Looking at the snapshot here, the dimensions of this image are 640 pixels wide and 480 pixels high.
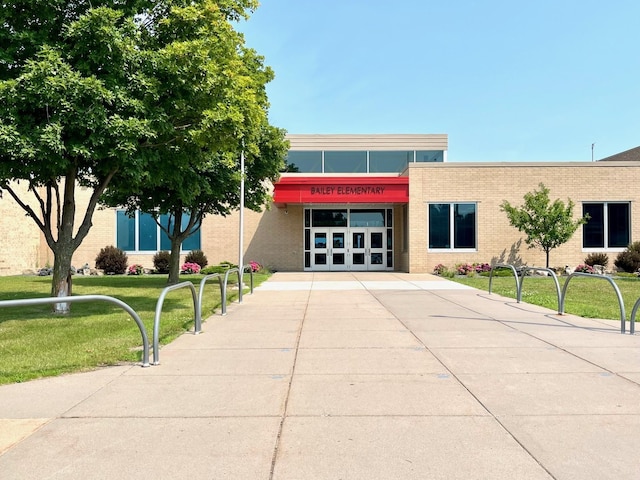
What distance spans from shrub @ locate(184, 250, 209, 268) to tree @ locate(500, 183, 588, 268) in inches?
591

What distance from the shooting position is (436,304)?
12.3 m

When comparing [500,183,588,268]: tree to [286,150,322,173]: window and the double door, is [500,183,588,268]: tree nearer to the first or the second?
the double door

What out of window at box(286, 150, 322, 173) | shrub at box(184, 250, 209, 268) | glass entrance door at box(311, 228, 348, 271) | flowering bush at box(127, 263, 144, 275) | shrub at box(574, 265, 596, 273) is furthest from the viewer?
window at box(286, 150, 322, 173)

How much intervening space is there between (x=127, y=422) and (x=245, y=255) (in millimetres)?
22522

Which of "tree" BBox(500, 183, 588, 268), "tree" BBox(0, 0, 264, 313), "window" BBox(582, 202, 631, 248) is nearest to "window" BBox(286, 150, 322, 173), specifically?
"tree" BBox(500, 183, 588, 268)

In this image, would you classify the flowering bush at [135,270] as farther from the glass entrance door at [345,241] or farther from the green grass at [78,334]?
the green grass at [78,334]

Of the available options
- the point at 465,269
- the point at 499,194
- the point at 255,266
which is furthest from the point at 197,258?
the point at 499,194

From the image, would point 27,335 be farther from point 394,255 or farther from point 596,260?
point 596,260

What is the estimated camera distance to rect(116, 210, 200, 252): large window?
26.8m

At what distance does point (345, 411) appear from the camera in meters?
4.56

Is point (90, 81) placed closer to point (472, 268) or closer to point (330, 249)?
point (472, 268)

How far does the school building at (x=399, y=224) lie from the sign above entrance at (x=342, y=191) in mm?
48

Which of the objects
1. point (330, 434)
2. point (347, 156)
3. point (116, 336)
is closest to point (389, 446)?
point (330, 434)

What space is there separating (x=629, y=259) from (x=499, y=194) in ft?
21.3
